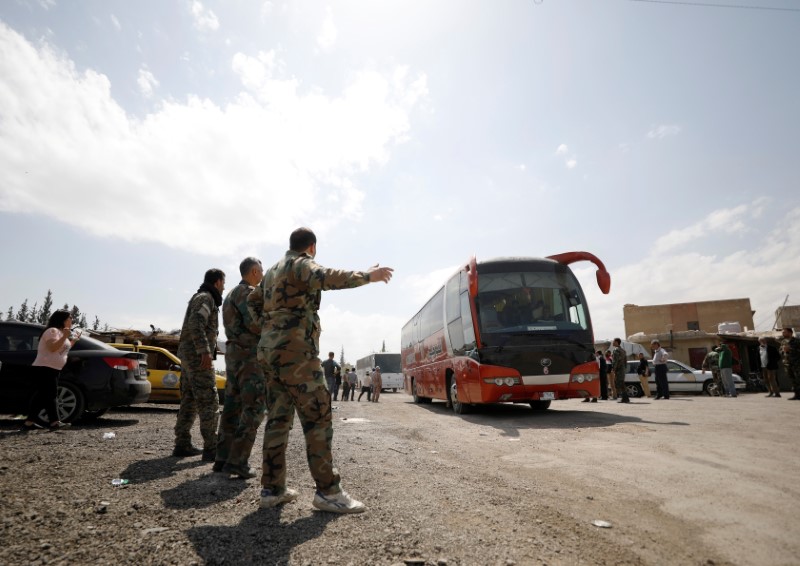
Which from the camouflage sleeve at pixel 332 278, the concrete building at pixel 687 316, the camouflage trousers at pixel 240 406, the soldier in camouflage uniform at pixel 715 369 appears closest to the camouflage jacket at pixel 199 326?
the camouflage trousers at pixel 240 406

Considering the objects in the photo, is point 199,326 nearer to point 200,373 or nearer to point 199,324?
point 199,324

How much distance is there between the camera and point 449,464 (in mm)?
4414

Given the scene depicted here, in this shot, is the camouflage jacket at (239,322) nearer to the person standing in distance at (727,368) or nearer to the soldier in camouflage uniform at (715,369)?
the person standing in distance at (727,368)

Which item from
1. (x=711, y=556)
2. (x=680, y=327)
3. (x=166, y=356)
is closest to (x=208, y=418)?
(x=711, y=556)

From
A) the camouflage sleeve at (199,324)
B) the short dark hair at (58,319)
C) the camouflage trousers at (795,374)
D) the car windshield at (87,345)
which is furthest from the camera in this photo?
the camouflage trousers at (795,374)

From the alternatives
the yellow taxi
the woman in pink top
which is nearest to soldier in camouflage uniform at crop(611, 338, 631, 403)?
the yellow taxi

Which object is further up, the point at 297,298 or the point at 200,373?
the point at 297,298

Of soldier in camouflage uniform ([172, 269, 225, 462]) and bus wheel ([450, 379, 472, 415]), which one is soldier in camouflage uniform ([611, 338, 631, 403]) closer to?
bus wheel ([450, 379, 472, 415])

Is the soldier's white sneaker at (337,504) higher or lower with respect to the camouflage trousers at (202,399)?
lower

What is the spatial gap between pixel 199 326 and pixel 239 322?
696 millimetres

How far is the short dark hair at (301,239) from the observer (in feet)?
11.2

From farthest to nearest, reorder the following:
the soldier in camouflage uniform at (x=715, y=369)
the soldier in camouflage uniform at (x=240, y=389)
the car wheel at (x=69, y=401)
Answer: the soldier in camouflage uniform at (x=715, y=369)
the car wheel at (x=69, y=401)
the soldier in camouflage uniform at (x=240, y=389)

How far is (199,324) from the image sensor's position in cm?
466

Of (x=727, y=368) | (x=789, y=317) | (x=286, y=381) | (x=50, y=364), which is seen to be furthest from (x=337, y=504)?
(x=789, y=317)
